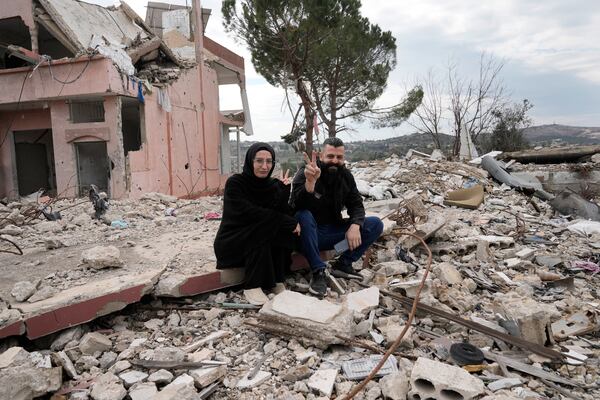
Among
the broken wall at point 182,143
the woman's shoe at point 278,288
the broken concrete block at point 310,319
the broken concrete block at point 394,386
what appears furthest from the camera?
the broken wall at point 182,143

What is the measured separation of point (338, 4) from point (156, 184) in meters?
8.79

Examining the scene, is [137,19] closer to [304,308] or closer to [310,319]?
[304,308]

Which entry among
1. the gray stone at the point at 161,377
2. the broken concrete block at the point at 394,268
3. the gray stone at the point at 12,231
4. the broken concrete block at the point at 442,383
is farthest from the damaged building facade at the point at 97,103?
the broken concrete block at the point at 442,383

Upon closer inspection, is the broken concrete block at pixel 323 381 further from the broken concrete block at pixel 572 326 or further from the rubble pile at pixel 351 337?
the broken concrete block at pixel 572 326

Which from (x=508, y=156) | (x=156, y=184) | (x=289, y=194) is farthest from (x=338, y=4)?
(x=289, y=194)

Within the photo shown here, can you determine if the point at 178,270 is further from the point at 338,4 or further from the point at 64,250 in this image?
the point at 338,4

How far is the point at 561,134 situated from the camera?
27.7m

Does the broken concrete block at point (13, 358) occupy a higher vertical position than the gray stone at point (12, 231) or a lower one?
lower

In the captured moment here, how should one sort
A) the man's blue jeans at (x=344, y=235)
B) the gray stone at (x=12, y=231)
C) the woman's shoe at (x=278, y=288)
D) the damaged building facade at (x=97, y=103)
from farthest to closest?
1. the damaged building facade at (x=97, y=103)
2. the gray stone at (x=12, y=231)
3. the man's blue jeans at (x=344, y=235)
4. the woman's shoe at (x=278, y=288)

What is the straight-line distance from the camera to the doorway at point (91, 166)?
11.1 m

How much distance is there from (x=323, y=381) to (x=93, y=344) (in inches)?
57.4

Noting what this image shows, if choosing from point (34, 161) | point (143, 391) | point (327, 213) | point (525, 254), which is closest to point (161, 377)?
point (143, 391)

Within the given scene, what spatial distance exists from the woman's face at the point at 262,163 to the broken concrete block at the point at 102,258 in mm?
1576

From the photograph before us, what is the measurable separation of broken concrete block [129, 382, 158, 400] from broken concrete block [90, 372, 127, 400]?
0.17 feet
